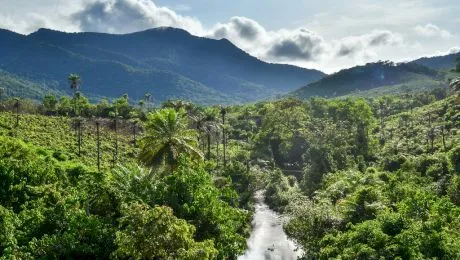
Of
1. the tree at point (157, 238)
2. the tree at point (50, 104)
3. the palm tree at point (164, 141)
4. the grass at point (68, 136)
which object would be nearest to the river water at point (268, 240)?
the palm tree at point (164, 141)

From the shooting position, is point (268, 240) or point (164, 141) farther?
point (268, 240)

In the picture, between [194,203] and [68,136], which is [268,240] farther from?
[68,136]

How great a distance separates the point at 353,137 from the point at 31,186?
68410mm

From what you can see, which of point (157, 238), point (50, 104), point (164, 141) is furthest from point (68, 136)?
point (157, 238)

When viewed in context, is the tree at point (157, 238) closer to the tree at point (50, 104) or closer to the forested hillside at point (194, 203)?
the forested hillside at point (194, 203)

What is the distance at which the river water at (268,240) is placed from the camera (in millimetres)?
51281

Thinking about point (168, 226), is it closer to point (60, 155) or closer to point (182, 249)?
point (182, 249)

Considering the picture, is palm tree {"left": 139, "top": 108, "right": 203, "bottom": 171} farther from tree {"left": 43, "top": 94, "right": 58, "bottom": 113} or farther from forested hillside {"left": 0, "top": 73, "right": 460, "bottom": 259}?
tree {"left": 43, "top": 94, "right": 58, "bottom": 113}

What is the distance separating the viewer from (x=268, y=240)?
5703cm

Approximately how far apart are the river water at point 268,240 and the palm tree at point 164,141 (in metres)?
13.4

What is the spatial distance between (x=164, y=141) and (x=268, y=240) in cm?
2042

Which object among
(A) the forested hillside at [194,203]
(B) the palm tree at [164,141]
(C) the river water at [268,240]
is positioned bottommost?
(C) the river water at [268,240]

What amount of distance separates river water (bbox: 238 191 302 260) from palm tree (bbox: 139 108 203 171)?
13394mm

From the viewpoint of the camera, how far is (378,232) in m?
28.5
